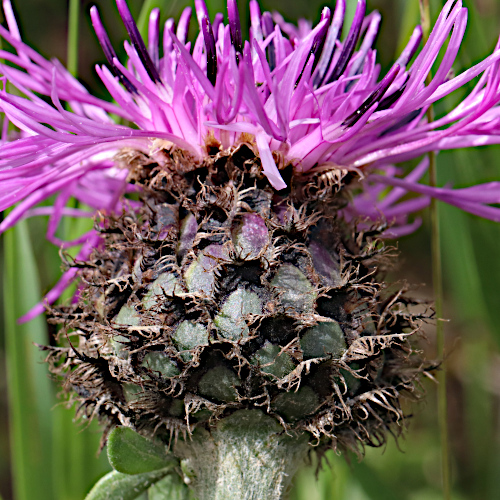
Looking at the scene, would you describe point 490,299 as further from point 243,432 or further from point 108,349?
point 108,349

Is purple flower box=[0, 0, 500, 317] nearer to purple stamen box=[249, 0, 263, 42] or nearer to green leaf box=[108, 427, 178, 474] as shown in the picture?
purple stamen box=[249, 0, 263, 42]

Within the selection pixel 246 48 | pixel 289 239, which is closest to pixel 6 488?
pixel 289 239

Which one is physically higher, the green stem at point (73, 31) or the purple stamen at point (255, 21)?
the green stem at point (73, 31)

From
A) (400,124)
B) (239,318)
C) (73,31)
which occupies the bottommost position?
(239,318)

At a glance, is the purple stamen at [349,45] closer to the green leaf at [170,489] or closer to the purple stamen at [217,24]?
the purple stamen at [217,24]

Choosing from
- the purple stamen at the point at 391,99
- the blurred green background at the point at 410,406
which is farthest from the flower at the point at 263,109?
the blurred green background at the point at 410,406

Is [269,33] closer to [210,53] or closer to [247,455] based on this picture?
[210,53]

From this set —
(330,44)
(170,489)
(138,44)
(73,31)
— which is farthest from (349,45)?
(170,489)
